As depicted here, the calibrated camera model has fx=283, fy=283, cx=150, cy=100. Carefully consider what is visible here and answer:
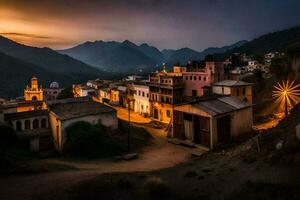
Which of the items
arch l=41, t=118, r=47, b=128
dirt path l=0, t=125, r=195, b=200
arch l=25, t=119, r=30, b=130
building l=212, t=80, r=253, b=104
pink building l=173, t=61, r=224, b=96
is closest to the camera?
dirt path l=0, t=125, r=195, b=200

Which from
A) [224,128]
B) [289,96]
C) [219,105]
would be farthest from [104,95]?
[224,128]

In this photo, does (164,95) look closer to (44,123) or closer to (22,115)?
(44,123)

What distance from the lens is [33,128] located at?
137 ft

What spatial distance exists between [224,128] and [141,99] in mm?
31068

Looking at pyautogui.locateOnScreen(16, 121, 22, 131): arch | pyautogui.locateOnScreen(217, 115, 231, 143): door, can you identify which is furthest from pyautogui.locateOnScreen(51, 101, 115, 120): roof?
pyautogui.locateOnScreen(217, 115, 231, 143): door

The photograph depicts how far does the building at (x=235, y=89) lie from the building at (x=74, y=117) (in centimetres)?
1975

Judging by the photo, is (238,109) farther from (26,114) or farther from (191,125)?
(26,114)

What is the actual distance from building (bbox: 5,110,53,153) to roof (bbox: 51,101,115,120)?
2.95 m

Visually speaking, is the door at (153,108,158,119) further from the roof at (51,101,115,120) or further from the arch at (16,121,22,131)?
the arch at (16,121,22,131)

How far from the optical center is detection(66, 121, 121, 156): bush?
113 ft

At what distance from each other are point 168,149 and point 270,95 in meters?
30.5

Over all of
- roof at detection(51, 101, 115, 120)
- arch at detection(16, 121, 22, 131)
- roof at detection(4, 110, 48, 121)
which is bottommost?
arch at detection(16, 121, 22, 131)

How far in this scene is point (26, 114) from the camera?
138ft

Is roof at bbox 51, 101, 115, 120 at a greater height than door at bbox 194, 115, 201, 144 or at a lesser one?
greater
